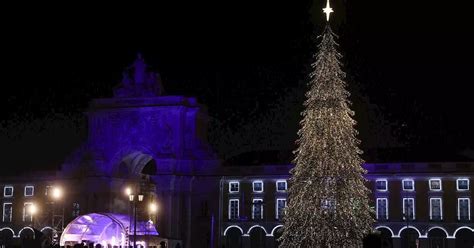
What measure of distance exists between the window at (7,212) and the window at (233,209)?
93.8 ft

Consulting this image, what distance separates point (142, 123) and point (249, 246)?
64.5 ft

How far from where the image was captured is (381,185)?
267 feet

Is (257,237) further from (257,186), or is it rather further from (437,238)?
(437,238)

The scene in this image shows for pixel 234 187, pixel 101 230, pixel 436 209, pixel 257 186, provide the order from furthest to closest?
pixel 234 187 < pixel 257 186 < pixel 436 209 < pixel 101 230

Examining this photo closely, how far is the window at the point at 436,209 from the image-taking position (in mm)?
78375

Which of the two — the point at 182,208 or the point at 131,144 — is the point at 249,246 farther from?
the point at 131,144

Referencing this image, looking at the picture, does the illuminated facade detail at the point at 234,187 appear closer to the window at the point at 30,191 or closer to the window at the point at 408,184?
the window at the point at 408,184

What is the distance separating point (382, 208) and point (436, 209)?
560 cm

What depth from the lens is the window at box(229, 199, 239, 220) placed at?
8581 centimetres

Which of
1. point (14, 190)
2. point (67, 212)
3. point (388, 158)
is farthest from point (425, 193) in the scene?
point (14, 190)

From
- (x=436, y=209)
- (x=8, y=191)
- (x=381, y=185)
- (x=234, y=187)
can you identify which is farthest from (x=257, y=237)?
Result: (x=8, y=191)

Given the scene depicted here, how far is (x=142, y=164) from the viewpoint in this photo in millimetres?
96688

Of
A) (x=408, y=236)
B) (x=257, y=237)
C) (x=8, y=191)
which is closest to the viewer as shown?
(x=408, y=236)

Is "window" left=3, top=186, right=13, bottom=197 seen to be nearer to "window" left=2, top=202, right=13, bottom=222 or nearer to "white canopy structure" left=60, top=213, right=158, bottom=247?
"window" left=2, top=202, right=13, bottom=222
